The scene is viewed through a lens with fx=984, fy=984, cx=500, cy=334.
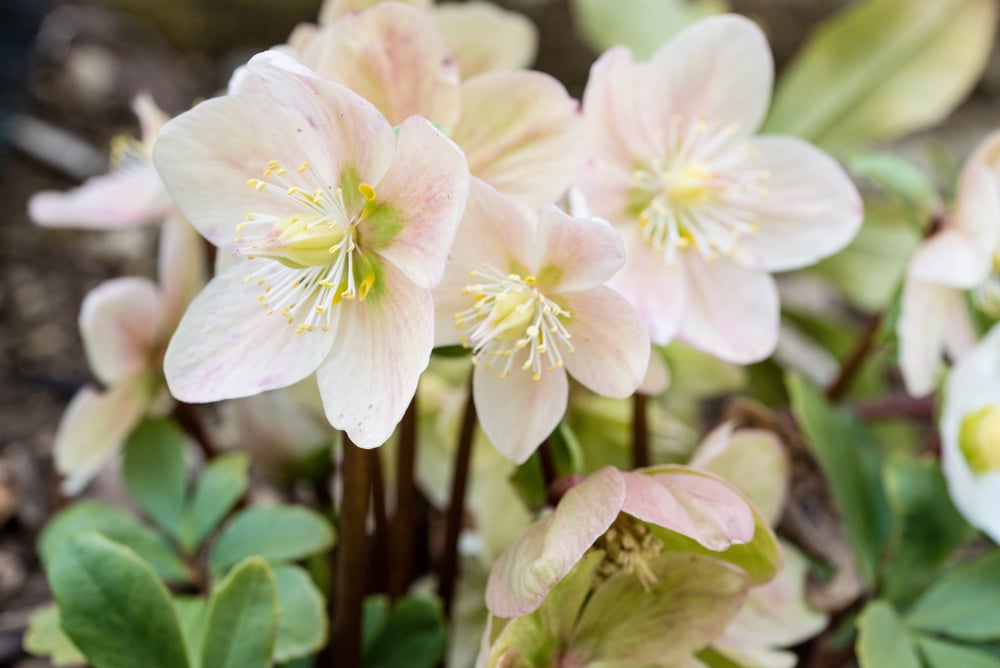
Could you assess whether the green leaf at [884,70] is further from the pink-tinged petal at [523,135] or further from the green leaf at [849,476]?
the pink-tinged petal at [523,135]

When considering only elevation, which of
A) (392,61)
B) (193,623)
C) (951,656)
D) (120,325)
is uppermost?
(392,61)

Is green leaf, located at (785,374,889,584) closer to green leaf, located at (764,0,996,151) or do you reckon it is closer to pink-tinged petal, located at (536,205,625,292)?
pink-tinged petal, located at (536,205,625,292)

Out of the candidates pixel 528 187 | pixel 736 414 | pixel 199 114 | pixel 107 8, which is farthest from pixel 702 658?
pixel 107 8

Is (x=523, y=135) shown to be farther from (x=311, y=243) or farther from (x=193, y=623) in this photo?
(x=193, y=623)

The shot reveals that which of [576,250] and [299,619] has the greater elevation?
[576,250]

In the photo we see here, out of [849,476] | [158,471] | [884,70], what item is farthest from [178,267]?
[884,70]

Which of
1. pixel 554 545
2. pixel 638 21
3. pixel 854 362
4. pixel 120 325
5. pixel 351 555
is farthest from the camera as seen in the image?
pixel 638 21

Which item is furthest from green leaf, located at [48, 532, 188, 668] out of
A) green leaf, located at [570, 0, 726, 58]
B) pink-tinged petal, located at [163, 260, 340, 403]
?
green leaf, located at [570, 0, 726, 58]
